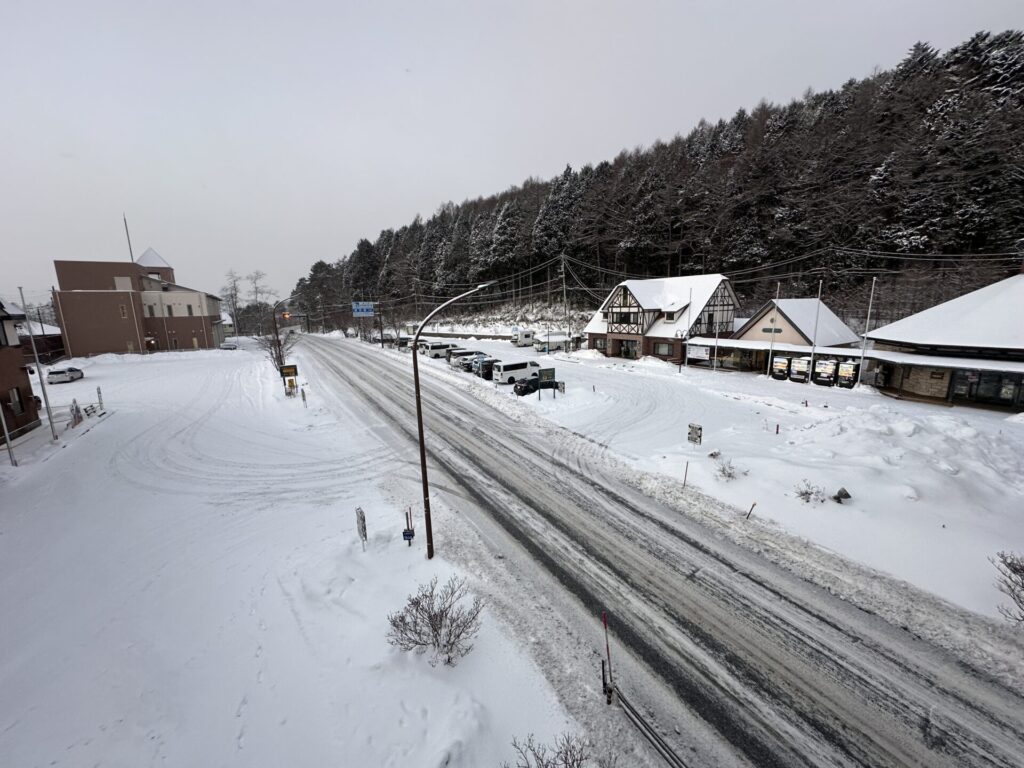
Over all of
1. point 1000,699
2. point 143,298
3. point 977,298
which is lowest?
point 1000,699

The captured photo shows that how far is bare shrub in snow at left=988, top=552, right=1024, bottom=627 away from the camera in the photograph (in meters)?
7.34

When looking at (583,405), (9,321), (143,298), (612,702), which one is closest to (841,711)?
(612,702)

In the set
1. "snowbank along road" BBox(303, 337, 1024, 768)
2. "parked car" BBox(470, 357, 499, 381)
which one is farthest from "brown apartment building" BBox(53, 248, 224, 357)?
"snowbank along road" BBox(303, 337, 1024, 768)

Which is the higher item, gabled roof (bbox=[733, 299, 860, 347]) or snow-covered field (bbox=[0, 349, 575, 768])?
gabled roof (bbox=[733, 299, 860, 347])

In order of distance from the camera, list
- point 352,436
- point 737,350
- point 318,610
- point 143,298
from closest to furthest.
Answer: point 318,610
point 352,436
point 737,350
point 143,298

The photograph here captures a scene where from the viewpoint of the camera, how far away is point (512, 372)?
29.5 metres

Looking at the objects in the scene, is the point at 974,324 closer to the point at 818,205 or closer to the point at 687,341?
the point at 687,341

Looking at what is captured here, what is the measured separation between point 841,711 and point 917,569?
202 inches

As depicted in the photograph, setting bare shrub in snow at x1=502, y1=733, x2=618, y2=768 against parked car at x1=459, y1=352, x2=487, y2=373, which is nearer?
bare shrub in snow at x1=502, y1=733, x2=618, y2=768

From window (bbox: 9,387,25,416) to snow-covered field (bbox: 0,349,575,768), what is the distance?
240 inches

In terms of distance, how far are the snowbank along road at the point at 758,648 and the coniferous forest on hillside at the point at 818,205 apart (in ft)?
95.1

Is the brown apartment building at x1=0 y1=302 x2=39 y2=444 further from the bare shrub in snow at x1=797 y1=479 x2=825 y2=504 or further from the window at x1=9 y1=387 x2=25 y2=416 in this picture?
the bare shrub in snow at x1=797 y1=479 x2=825 y2=504

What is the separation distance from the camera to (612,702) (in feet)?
20.3

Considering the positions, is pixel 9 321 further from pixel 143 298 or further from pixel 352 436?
pixel 143 298
